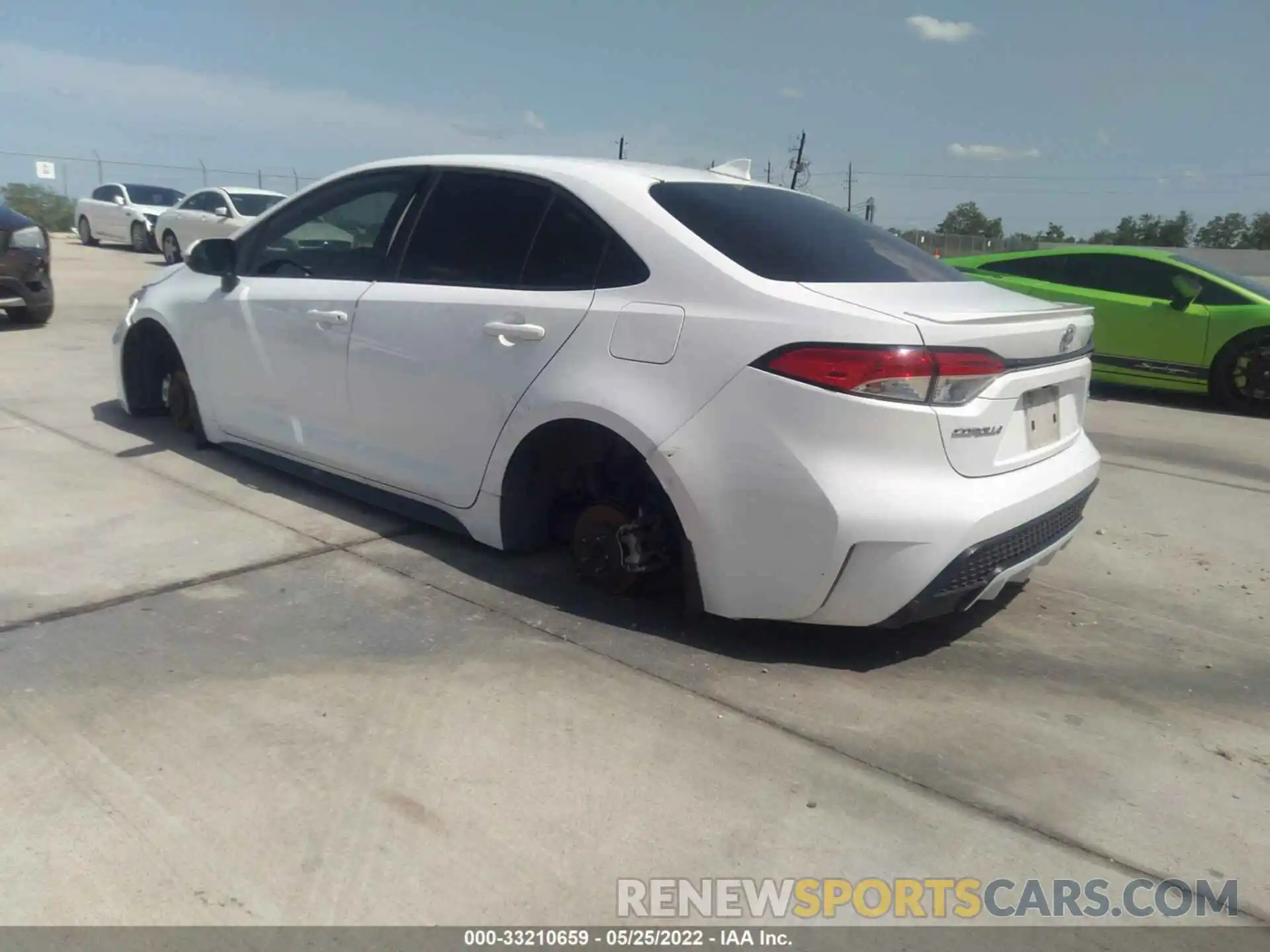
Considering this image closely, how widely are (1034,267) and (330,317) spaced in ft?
25.8

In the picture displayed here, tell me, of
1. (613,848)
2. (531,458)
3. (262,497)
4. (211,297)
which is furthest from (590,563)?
(211,297)

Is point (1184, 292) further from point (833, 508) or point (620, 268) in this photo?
point (833, 508)

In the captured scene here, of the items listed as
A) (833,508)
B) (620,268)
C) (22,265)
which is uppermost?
(620,268)

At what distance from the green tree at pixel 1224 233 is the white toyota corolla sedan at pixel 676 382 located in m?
66.5

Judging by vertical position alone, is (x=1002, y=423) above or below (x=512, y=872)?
above

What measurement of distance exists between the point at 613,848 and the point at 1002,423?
1.79 metres

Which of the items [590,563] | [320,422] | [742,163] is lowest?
[590,563]

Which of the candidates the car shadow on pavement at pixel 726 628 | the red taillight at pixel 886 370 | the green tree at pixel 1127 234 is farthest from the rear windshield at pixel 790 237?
the green tree at pixel 1127 234

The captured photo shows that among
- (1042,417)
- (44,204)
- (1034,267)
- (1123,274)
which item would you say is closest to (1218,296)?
(1123,274)

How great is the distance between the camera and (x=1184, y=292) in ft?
30.6

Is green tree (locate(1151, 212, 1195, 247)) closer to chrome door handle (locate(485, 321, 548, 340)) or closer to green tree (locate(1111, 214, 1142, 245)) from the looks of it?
green tree (locate(1111, 214, 1142, 245))

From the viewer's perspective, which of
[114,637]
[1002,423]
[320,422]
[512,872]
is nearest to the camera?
[512,872]

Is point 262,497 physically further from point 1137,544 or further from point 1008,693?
point 1137,544

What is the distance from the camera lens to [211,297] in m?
5.25
